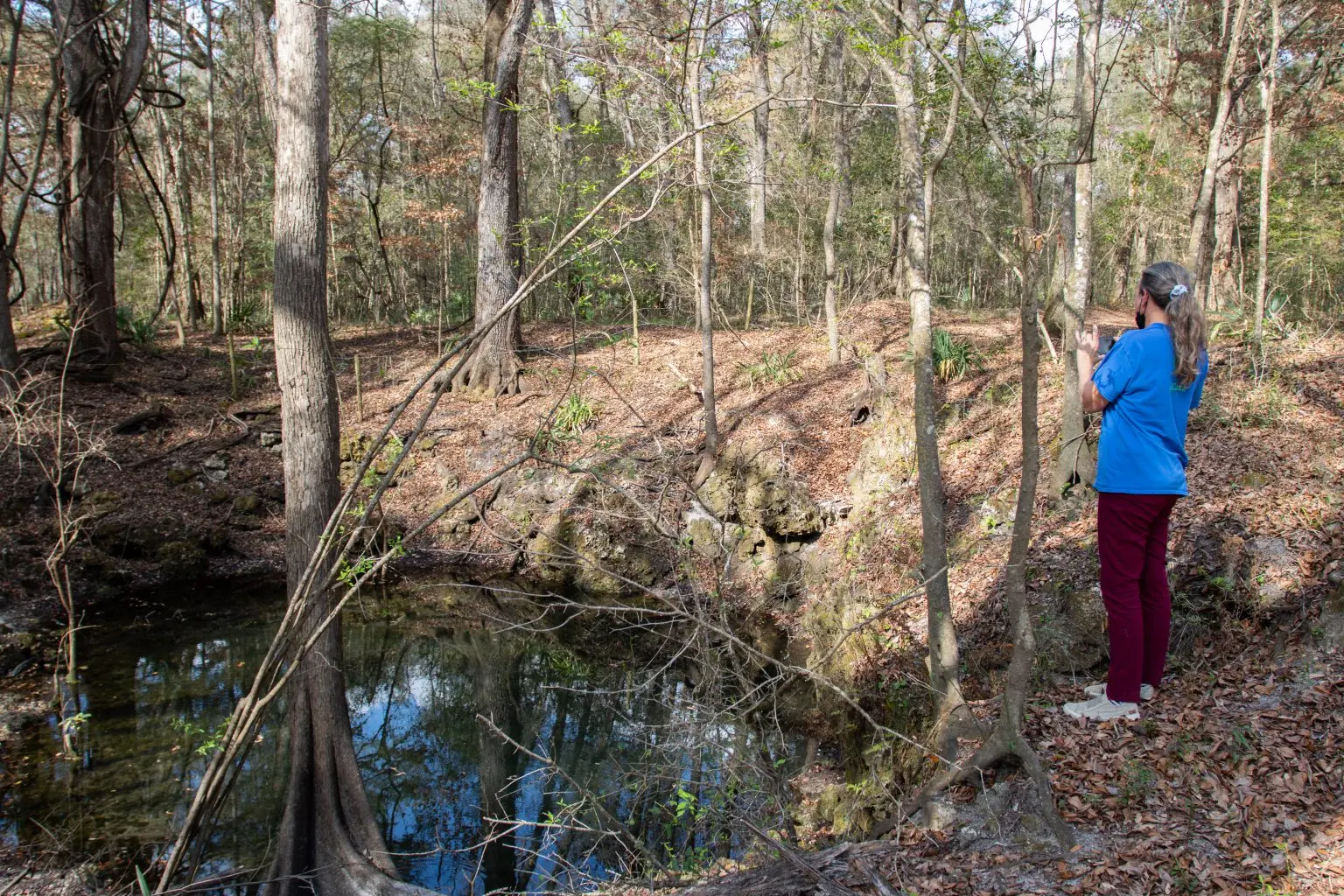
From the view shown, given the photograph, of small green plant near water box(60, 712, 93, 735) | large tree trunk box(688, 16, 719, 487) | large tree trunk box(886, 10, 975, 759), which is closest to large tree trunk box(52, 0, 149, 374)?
small green plant near water box(60, 712, 93, 735)

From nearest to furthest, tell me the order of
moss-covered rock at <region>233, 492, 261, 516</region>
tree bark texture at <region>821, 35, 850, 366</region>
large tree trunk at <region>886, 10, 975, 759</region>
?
large tree trunk at <region>886, 10, 975, 759</region>, tree bark texture at <region>821, 35, 850, 366</region>, moss-covered rock at <region>233, 492, 261, 516</region>

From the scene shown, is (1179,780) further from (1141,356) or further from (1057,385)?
(1057,385)

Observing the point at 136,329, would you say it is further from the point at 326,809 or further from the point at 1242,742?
the point at 1242,742

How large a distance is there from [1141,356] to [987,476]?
4455 mm

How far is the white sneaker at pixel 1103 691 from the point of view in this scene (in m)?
3.55

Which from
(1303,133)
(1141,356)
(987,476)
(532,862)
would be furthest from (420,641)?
(1303,133)

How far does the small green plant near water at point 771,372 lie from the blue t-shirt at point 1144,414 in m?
7.30

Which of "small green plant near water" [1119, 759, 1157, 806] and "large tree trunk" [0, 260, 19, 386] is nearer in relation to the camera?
"small green plant near water" [1119, 759, 1157, 806]

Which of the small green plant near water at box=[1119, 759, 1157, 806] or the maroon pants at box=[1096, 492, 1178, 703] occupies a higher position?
the maroon pants at box=[1096, 492, 1178, 703]

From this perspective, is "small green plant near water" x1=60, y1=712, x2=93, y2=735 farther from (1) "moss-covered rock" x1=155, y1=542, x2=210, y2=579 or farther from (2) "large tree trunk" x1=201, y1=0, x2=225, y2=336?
(2) "large tree trunk" x1=201, y1=0, x2=225, y2=336

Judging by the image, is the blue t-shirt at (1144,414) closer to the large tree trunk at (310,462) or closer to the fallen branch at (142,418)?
the large tree trunk at (310,462)

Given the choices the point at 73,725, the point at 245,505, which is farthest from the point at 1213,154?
the point at 245,505

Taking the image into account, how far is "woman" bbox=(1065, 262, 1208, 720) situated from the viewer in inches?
123

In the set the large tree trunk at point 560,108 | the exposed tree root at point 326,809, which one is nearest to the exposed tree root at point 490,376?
the large tree trunk at point 560,108
